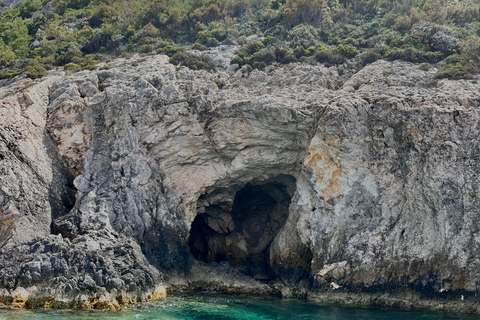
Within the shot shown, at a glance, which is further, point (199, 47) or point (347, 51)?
point (199, 47)

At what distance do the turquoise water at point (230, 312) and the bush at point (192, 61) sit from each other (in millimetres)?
20647

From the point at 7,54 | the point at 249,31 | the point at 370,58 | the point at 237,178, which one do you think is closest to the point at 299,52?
the point at 370,58

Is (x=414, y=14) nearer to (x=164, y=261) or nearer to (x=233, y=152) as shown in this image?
(x=233, y=152)

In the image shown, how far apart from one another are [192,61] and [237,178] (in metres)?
13.3

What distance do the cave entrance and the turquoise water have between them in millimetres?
7185

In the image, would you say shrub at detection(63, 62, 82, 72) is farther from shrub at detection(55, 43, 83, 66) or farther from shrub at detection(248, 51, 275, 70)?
shrub at detection(248, 51, 275, 70)

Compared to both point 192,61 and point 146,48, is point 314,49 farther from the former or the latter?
point 146,48

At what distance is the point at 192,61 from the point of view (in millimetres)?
41375

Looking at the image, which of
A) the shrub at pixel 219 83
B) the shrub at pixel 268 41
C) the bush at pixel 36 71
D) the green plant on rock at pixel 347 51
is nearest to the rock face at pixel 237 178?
the shrub at pixel 219 83

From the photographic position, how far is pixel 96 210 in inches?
1137

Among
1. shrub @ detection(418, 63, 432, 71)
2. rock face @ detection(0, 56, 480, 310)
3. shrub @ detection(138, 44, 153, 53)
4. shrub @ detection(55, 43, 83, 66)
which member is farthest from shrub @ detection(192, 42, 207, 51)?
shrub @ detection(418, 63, 432, 71)

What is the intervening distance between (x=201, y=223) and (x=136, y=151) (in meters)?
9.18

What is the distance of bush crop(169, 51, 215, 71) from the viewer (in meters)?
41.1

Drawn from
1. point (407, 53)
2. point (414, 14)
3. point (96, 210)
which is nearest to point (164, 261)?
point (96, 210)
